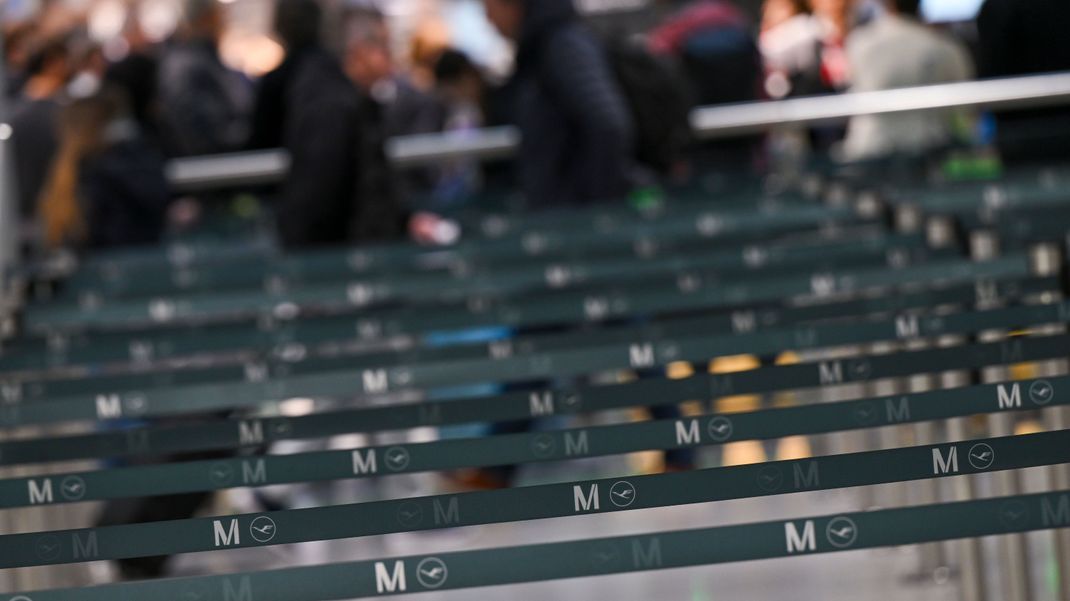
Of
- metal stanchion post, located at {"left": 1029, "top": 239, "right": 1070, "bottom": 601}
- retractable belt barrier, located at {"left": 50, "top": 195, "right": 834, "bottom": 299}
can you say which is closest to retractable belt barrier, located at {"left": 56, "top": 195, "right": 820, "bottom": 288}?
retractable belt barrier, located at {"left": 50, "top": 195, "right": 834, "bottom": 299}

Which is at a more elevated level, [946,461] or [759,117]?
[759,117]

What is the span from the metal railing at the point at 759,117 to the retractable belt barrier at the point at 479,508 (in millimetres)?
5459

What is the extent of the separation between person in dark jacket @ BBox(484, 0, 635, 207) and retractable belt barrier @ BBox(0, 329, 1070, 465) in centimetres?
357

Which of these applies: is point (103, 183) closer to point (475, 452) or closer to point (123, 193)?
point (123, 193)

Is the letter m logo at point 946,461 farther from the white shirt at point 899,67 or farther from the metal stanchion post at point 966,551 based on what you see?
the white shirt at point 899,67

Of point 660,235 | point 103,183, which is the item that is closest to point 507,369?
point 660,235

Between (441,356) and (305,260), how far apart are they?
1832 millimetres

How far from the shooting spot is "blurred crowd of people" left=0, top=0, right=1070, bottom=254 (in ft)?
24.0

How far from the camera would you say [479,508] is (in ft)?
10.1

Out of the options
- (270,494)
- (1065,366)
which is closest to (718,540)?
(1065,366)

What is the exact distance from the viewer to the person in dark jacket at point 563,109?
7238mm

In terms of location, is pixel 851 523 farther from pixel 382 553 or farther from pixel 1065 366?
pixel 382 553

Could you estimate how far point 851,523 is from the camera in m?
2.96

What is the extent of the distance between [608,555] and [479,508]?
0.89ft
